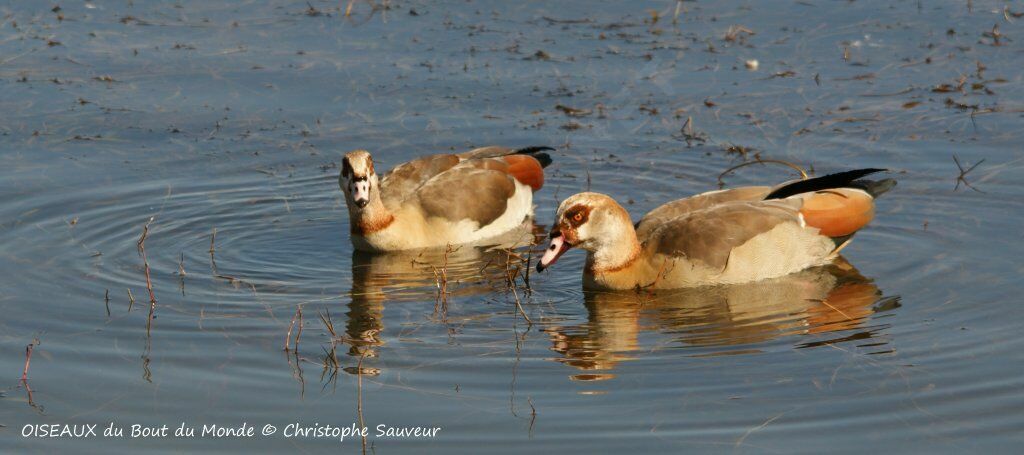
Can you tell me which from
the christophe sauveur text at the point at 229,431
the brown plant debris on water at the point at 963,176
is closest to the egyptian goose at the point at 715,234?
the brown plant debris on water at the point at 963,176

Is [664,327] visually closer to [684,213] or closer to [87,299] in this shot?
[684,213]

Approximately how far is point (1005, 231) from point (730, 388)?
12.9 feet

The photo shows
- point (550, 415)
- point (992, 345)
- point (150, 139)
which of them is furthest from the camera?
point (150, 139)

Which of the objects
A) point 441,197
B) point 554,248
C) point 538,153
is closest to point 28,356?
point 554,248

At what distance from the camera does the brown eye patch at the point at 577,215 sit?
411 inches

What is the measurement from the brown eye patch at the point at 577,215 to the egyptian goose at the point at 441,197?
1.91 meters

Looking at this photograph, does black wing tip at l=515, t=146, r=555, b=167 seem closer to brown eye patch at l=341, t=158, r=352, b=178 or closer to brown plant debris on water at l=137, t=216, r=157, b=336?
brown eye patch at l=341, t=158, r=352, b=178

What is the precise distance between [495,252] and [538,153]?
1322 millimetres

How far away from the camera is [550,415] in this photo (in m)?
7.90

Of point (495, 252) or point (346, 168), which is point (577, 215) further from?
point (346, 168)

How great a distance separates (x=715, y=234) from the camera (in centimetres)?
1060

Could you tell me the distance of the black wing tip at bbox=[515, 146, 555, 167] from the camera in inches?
504

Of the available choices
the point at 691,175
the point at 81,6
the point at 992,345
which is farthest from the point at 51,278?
the point at 81,6

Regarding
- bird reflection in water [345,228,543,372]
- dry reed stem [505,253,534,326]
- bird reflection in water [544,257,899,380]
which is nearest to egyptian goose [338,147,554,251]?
bird reflection in water [345,228,543,372]
